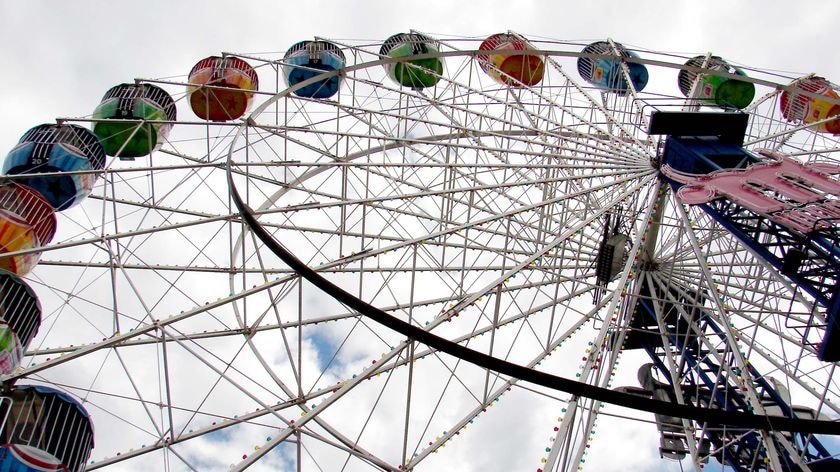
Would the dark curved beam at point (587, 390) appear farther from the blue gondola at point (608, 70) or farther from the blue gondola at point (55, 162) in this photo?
the blue gondola at point (608, 70)

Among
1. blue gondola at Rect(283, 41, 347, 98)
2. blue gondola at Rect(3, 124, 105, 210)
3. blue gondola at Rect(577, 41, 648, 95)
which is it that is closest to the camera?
blue gondola at Rect(3, 124, 105, 210)

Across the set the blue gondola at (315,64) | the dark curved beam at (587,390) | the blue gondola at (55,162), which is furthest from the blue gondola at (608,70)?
the blue gondola at (55,162)

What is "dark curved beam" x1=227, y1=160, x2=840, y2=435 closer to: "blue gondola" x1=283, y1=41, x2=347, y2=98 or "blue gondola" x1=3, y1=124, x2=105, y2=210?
"blue gondola" x1=3, y1=124, x2=105, y2=210

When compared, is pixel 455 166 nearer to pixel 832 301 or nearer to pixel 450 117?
pixel 450 117

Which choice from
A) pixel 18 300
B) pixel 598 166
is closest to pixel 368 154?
pixel 598 166

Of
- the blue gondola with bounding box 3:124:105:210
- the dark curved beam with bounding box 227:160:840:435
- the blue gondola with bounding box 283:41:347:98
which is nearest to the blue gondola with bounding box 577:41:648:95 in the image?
the blue gondola with bounding box 283:41:347:98

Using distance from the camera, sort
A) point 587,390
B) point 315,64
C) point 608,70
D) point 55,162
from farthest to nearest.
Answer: point 608,70 → point 315,64 → point 55,162 → point 587,390

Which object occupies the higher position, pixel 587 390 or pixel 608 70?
pixel 608 70

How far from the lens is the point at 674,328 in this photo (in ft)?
58.6

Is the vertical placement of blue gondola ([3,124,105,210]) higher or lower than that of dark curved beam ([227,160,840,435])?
higher

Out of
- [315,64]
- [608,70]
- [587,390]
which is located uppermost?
[608,70]

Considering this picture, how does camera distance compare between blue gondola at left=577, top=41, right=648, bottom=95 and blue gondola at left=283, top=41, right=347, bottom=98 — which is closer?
blue gondola at left=283, top=41, right=347, bottom=98

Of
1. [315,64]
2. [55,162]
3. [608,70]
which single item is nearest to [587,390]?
[55,162]

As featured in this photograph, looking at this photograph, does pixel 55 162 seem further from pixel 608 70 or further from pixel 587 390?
pixel 608 70
